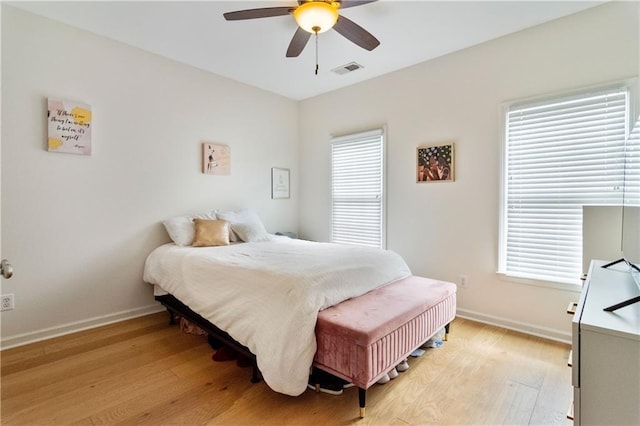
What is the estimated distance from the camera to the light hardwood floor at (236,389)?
1.68m

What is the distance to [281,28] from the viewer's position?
2.72 metres

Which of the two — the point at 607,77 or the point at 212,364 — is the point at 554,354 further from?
the point at 212,364

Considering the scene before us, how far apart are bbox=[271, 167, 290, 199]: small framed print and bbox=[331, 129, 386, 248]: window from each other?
71cm

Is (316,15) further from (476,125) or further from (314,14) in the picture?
(476,125)

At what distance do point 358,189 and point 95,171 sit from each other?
2.86 m

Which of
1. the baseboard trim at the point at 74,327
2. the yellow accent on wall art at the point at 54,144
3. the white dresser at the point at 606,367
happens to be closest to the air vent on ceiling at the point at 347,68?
the yellow accent on wall art at the point at 54,144

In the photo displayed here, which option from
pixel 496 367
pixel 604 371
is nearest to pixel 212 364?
pixel 496 367

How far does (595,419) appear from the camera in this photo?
0.97m

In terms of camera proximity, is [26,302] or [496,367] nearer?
[496,367]

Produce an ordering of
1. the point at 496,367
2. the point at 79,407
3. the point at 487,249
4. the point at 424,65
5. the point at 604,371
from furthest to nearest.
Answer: the point at 424,65
the point at 487,249
the point at 496,367
the point at 79,407
the point at 604,371

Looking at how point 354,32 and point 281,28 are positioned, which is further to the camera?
point 281,28

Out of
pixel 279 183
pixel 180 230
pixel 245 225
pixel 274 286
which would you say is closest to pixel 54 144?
pixel 180 230

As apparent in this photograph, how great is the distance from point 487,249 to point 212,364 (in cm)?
263

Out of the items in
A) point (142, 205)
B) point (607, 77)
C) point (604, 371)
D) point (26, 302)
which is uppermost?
point (607, 77)
